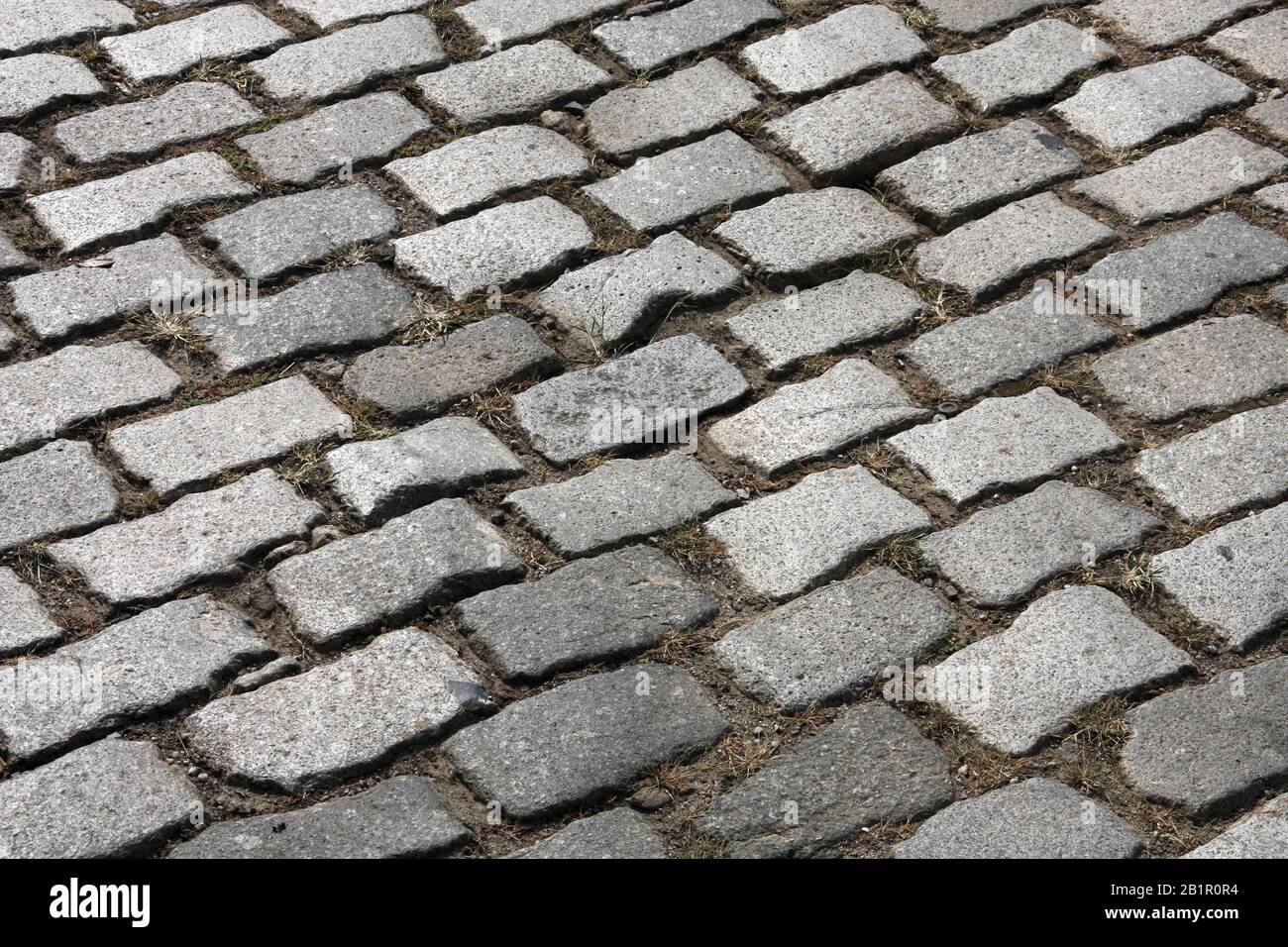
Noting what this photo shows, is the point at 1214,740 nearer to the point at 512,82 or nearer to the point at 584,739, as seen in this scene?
the point at 584,739

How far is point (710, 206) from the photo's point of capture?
3807 millimetres

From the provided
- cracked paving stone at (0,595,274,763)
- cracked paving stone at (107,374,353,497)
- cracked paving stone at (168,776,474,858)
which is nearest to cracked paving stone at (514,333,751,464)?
cracked paving stone at (107,374,353,497)

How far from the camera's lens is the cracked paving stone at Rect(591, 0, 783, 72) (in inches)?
168

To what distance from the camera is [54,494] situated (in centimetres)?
301

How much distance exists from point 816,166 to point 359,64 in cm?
126

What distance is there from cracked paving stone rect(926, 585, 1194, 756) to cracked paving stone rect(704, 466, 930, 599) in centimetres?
31

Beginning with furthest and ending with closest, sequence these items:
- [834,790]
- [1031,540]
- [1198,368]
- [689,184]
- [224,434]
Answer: [689,184]
[1198,368]
[224,434]
[1031,540]
[834,790]

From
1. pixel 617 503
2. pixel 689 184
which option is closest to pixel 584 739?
pixel 617 503

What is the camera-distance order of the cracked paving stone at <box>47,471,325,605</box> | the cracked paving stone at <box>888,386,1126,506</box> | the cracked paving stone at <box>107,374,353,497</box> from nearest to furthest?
the cracked paving stone at <box>47,471,325,605</box> < the cracked paving stone at <box>107,374,353,497</box> < the cracked paving stone at <box>888,386,1126,506</box>

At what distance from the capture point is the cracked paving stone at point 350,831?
2.47 m

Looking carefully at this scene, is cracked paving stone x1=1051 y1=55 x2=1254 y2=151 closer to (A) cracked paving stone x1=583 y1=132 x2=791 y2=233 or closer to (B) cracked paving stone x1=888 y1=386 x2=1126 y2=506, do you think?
(A) cracked paving stone x1=583 y1=132 x2=791 y2=233

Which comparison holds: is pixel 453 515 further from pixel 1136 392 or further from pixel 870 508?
pixel 1136 392

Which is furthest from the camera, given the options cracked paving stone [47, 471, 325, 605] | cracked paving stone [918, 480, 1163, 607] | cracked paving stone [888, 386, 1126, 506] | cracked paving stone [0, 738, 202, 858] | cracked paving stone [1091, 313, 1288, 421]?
cracked paving stone [1091, 313, 1288, 421]

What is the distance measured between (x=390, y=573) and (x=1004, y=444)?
1.31m
